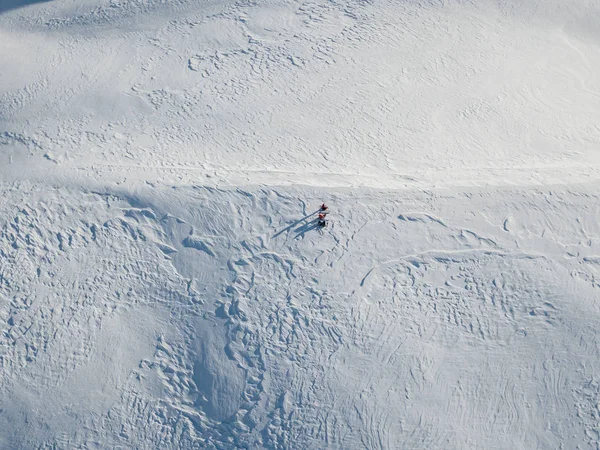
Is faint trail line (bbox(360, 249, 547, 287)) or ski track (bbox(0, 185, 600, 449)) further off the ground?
faint trail line (bbox(360, 249, 547, 287))

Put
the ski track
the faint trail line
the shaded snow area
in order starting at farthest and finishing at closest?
the faint trail line → the shaded snow area → the ski track

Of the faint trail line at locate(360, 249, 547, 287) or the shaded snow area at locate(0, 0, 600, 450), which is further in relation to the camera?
the faint trail line at locate(360, 249, 547, 287)

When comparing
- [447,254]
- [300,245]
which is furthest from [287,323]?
[447,254]

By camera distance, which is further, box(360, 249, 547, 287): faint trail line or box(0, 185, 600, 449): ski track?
box(360, 249, 547, 287): faint trail line

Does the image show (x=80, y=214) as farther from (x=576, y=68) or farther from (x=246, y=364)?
(x=576, y=68)

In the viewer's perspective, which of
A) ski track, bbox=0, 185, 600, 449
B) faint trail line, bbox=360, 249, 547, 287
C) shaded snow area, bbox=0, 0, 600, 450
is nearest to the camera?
ski track, bbox=0, 185, 600, 449

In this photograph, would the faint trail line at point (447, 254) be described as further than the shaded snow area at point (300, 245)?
Yes

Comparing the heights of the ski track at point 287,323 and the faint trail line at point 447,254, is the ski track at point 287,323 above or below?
below

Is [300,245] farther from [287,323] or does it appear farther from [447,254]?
[447,254]
